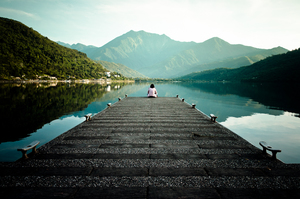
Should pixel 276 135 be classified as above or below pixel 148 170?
below

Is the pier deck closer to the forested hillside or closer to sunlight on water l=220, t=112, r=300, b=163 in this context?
sunlight on water l=220, t=112, r=300, b=163

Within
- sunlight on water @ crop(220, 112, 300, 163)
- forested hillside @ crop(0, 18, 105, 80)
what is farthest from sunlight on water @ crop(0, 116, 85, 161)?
forested hillside @ crop(0, 18, 105, 80)

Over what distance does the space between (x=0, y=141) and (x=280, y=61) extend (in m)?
206

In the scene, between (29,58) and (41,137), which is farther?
(29,58)

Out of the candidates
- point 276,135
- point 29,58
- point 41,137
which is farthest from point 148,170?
point 29,58

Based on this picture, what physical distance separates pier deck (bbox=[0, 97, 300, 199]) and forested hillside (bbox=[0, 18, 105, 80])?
123620mm

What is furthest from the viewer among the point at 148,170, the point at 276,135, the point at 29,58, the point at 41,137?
the point at 29,58

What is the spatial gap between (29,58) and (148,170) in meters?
176

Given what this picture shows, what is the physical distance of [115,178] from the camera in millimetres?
4234

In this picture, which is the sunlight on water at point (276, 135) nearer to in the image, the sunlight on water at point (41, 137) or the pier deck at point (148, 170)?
the pier deck at point (148, 170)

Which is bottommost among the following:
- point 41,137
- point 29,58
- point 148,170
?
point 41,137

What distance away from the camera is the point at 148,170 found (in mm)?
4633

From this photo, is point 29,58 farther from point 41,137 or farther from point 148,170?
point 148,170

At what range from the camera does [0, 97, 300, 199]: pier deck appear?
149 inches
